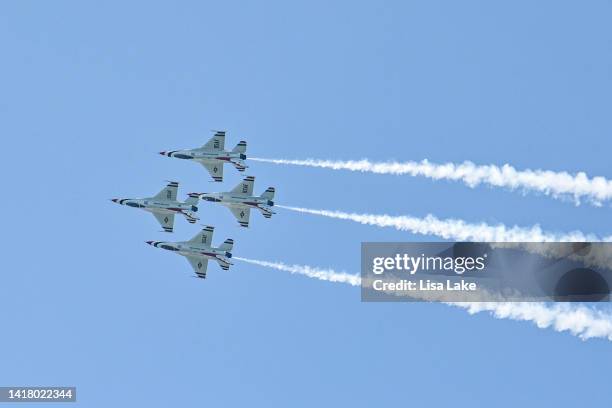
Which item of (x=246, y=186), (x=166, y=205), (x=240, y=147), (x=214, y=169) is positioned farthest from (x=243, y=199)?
(x=166, y=205)

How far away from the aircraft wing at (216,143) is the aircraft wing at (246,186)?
3.61 meters

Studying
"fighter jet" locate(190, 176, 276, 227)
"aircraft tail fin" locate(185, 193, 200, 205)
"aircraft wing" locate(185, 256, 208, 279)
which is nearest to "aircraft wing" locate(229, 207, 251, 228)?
"fighter jet" locate(190, 176, 276, 227)

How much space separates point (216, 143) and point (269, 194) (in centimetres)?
617

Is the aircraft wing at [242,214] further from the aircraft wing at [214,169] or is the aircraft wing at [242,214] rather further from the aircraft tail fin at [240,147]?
the aircraft tail fin at [240,147]

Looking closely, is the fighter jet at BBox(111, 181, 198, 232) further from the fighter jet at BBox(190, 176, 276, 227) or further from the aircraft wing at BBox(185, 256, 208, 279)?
the aircraft wing at BBox(185, 256, 208, 279)

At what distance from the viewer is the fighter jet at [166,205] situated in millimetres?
112000

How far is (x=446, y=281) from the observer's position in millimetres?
93688

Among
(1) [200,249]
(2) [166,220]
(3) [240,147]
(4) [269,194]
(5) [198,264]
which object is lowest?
(5) [198,264]

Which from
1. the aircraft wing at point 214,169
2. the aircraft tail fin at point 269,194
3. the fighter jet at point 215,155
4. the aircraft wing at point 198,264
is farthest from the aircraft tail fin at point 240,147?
the aircraft wing at point 198,264

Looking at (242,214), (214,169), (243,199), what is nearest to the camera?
(243,199)

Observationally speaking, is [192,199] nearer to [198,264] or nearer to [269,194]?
[198,264]

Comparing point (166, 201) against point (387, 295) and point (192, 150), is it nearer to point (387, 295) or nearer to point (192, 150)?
point (192, 150)

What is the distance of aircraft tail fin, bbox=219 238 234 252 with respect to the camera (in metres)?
112

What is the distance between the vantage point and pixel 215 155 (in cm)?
11331
